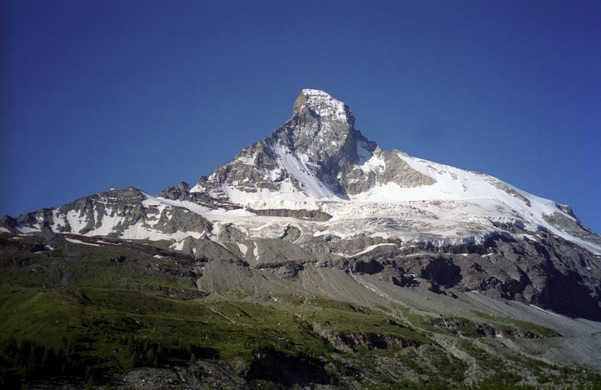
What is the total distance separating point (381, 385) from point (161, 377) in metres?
72.7

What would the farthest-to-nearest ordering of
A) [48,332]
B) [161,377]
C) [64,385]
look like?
[48,332], [161,377], [64,385]

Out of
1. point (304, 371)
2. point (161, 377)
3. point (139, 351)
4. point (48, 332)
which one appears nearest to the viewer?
point (161, 377)

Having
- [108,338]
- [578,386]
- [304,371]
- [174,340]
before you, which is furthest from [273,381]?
[578,386]

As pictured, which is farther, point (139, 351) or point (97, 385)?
point (139, 351)

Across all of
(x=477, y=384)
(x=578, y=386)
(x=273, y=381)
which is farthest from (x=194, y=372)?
(x=578, y=386)

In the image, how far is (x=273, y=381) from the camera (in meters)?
173

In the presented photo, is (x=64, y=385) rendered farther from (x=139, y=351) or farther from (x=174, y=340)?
(x=174, y=340)

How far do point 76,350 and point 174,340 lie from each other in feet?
107

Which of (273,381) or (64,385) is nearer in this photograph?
(64,385)

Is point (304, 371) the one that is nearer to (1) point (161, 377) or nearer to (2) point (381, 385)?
(2) point (381, 385)

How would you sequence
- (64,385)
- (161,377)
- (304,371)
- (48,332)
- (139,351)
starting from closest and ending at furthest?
(64,385) < (161,377) < (139,351) < (48,332) < (304,371)

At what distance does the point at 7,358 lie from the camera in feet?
461

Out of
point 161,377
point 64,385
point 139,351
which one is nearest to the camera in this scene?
point 64,385

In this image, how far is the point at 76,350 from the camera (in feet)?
525
